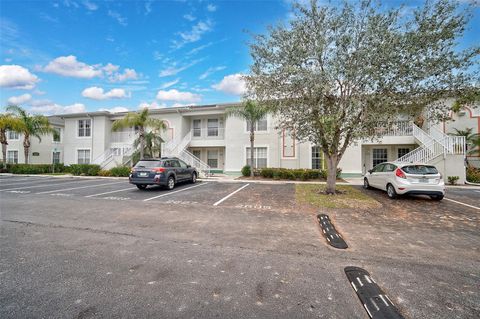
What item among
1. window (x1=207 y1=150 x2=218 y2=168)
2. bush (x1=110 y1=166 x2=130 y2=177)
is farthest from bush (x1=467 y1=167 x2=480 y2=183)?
bush (x1=110 y1=166 x2=130 y2=177)

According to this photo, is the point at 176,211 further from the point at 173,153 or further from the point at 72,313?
the point at 173,153

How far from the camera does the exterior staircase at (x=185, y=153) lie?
18.1 meters

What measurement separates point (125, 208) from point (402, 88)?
1090 centimetres

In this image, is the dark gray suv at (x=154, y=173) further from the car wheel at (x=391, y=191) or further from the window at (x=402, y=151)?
the window at (x=402, y=151)

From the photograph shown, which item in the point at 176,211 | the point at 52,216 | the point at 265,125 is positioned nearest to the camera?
the point at 52,216

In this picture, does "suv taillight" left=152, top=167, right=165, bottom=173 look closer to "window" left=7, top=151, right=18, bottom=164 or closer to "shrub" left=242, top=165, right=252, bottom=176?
"shrub" left=242, top=165, right=252, bottom=176

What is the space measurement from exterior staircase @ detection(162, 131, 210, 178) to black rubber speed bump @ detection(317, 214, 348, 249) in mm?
12326

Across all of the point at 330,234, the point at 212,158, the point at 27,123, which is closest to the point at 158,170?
the point at 330,234

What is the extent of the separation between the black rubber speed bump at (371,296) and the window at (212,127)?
18982 mm

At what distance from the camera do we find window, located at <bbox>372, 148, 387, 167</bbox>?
58.9 feet

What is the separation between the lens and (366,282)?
2920 millimetres

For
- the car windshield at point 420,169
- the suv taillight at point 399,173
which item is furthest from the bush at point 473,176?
the suv taillight at point 399,173

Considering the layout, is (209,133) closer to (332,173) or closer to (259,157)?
(259,157)

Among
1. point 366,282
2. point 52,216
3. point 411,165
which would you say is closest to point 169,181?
point 52,216
